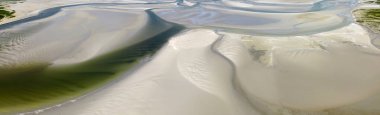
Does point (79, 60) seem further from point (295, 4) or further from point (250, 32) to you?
point (295, 4)

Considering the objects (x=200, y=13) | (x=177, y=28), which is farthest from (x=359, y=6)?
(x=177, y=28)

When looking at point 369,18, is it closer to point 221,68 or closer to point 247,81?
point 221,68

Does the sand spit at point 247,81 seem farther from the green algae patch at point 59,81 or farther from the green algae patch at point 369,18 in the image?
the green algae patch at point 369,18

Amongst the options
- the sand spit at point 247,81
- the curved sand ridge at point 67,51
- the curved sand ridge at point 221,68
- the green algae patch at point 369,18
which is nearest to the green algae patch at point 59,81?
the curved sand ridge at point 67,51

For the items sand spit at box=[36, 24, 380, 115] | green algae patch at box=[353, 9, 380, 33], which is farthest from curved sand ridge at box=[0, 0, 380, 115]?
green algae patch at box=[353, 9, 380, 33]

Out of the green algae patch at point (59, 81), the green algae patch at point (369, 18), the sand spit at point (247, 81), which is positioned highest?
the green algae patch at point (59, 81)

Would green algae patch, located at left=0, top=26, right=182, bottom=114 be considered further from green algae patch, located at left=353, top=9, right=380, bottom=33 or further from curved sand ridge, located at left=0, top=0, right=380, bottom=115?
green algae patch, located at left=353, top=9, right=380, bottom=33
